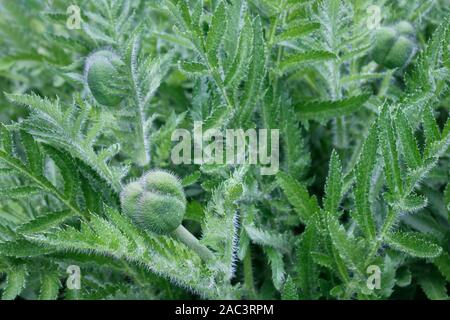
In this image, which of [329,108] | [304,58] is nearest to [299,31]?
[304,58]

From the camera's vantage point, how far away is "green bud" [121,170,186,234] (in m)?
1.03

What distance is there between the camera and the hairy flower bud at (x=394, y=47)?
130 cm

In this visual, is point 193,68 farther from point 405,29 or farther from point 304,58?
point 405,29

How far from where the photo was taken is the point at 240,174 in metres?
1.07

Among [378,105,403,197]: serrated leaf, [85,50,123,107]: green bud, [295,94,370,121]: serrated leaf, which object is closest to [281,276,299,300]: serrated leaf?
[378,105,403,197]: serrated leaf

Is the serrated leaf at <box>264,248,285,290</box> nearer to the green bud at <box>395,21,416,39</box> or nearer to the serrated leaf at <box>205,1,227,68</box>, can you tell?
the serrated leaf at <box>205,1,227,68</box>

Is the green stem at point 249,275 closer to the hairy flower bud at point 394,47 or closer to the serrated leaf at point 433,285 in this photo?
the serrated leaf at point 433,285

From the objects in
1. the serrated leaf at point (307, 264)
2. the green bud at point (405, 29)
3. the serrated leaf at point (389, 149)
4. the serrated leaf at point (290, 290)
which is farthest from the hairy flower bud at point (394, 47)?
the serrated leaf at point (290, 290)

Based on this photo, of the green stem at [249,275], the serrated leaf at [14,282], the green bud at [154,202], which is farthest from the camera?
the green stem at [249,275]

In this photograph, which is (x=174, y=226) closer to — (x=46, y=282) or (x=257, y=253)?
(x=46, y=282)

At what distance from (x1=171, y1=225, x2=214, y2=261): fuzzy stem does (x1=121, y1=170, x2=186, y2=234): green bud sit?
0.22ft

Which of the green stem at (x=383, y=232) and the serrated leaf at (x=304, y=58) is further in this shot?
the serrated leaf at (x=304, y=58)

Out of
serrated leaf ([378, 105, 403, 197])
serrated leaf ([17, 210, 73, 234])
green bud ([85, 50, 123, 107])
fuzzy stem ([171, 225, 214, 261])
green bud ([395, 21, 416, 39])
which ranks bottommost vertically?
fuzzy stem ([171, 225, 214, 261])

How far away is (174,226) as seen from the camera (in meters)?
1.06
